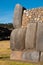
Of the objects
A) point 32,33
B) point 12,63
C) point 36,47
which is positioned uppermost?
point 32,33

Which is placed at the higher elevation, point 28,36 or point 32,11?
point 32,11

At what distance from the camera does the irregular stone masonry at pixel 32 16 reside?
29.6 feet

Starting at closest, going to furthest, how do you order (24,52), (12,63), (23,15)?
1. (12,63)
2. (24,52)
3. (23,15)

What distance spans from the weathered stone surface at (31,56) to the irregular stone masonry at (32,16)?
1.25 metres

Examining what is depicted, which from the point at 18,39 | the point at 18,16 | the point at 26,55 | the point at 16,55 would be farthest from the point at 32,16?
the point at 16,55

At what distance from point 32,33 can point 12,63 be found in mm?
1385

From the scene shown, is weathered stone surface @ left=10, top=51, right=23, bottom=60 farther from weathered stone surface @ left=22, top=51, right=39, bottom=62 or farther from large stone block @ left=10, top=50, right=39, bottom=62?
weathered stone surface @ left=22, top=51, right=39, bottom=62

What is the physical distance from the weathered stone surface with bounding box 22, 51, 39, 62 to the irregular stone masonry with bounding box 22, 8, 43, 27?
1.25m

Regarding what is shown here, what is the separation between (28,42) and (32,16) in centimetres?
111

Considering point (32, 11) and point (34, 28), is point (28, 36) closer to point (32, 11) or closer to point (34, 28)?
point (34, 28)

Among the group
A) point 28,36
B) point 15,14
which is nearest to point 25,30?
point 28,36

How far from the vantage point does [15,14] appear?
9.88 meters

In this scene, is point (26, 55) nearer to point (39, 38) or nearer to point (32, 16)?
point (39, 38)

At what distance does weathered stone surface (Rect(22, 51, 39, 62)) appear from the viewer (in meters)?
8.71
